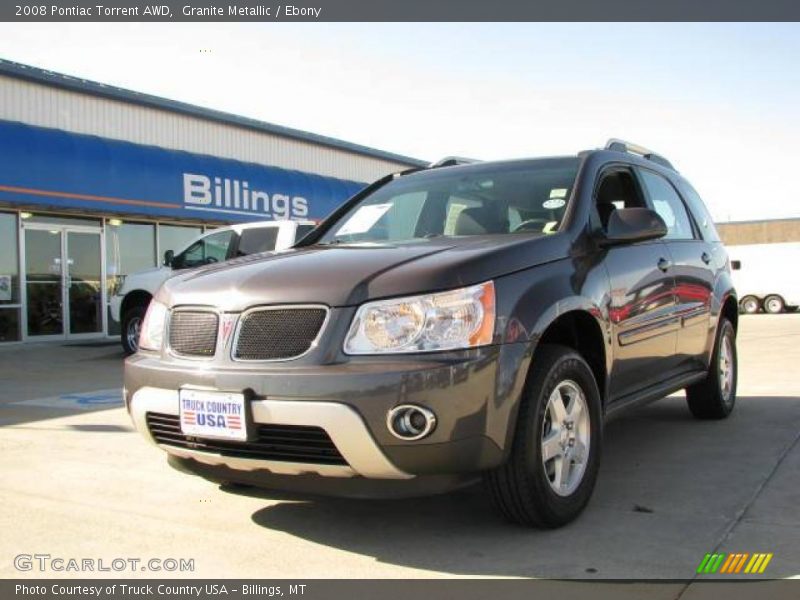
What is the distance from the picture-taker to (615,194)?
4.64m

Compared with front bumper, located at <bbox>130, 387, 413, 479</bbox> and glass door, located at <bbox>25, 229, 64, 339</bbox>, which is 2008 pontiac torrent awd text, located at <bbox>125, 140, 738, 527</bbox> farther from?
glass door, located at <bbox>25, 229, 64, 339</bbox>

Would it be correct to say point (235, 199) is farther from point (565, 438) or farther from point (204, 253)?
point (565, 438)

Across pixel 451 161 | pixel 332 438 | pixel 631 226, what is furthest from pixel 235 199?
pixel 332 438

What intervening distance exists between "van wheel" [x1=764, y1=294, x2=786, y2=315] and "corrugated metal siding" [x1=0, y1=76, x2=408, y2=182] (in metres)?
14.9

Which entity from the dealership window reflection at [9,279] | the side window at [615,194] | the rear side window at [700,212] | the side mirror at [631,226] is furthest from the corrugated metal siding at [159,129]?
the side mirror at [631,226]

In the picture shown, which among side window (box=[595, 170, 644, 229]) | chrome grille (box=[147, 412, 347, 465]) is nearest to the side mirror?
side window (box=[595, 170, 644, 229])

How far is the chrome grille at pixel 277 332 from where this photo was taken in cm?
309

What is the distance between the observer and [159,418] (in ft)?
11.2

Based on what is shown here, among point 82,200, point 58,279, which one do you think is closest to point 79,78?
point 82,200

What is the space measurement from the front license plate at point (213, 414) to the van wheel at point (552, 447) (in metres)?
1.02

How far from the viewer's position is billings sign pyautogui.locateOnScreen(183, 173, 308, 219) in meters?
17.0

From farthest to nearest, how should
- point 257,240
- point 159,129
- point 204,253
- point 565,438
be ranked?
1. point 159,129
2. point 204,253
3. point 257,240
4. point 565,438

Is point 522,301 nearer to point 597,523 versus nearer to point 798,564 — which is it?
point 597,523

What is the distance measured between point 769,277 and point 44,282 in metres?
23.0
